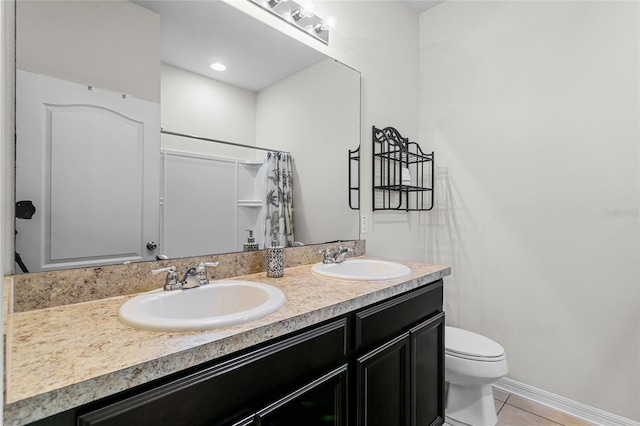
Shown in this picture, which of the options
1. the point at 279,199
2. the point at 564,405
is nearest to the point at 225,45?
the point at 279,199

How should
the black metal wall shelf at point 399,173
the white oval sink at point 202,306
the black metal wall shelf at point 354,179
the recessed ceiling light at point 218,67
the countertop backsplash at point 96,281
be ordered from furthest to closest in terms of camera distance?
1. the black metal wall shelf at point 399,173
2. the black metal wall shelf at point 354,179
3. the recessed ceiling light at point 218,67
4. the countertop backsplash at point 96,281
5. the white oval sink at point 202,306

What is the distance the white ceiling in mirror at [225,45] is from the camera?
1290mm

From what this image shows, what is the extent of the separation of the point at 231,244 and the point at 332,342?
64 centimetres

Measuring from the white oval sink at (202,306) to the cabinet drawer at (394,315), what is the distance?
0.35m

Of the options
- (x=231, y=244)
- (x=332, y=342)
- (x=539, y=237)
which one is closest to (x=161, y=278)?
(x=231, y=244)

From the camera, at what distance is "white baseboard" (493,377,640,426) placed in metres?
1.74

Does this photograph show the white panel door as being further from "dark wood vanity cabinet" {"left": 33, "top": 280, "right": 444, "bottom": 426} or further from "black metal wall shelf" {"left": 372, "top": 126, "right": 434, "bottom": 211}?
"black metal wall shelf" {"left": 372, "top": 126, "right": 434, "bottom": 211}

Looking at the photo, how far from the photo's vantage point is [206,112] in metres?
1.37

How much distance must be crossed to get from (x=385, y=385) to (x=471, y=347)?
2.51 feet

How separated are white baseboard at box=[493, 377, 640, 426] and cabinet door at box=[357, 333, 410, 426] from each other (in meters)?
1.13

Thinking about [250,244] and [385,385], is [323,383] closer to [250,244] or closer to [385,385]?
[385,385]

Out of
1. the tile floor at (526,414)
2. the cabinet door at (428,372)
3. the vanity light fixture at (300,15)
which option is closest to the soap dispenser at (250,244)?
the cabinet door at (428,372)

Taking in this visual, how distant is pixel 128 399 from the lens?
0.67m

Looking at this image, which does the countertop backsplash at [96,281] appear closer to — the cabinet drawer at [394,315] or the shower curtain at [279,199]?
the shower curtain at [279,199]
